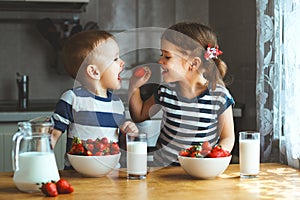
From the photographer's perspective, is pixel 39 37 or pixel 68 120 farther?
pixel 39 37

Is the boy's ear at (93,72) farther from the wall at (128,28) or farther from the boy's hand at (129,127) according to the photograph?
the wall at (128,28)

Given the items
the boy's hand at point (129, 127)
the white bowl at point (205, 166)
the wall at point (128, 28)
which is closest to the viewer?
the white bowl at point (205, 166)

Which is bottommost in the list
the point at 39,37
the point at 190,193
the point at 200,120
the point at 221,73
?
the point at 190,193

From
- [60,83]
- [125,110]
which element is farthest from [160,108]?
[60,83]

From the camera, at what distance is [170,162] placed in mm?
2234

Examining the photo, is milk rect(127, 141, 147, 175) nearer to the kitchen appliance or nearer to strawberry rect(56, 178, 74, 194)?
strawberry rect(56, 178, 74, 194)

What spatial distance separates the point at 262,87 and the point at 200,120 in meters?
0.44

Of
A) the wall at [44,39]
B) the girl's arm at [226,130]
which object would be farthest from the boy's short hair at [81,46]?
the wall at [44,39]

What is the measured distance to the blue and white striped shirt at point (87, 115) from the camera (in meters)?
2.22

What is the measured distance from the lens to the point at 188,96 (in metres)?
2.35

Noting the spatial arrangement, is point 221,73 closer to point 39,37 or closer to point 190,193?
point 190,193

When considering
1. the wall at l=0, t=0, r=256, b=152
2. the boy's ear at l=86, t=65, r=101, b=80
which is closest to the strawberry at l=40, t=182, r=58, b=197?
the boy's ear at l=86, t=65, r=101, b=80

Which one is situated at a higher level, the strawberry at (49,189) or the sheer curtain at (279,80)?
the sheer curtain at (279,80)

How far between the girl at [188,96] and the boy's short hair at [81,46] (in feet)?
0.63
